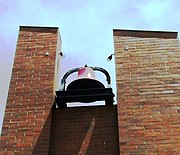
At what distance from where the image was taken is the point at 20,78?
622 cm

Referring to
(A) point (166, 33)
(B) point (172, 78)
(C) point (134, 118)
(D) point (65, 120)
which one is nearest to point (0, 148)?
(D) point (65, 120)

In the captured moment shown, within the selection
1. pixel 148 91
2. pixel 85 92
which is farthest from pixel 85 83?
pixel 148 91

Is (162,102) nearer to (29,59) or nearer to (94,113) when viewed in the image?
(94,113)

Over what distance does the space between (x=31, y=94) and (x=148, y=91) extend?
1936 millimetres

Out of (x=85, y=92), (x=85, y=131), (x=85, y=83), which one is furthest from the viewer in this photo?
(x=85, y=83)

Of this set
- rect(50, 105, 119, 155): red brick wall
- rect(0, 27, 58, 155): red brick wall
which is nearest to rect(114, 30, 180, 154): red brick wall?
rect(50, 105, 119, 155): red brick wall

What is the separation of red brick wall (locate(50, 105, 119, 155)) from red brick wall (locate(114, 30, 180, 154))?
0.18 metres

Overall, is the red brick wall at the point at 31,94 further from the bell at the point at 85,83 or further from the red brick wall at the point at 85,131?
the bell at the point at 85,83

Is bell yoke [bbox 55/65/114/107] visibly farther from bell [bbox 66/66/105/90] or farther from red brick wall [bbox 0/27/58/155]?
red brick wall [bbox 0/27/58/155]

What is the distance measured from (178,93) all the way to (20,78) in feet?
8.77

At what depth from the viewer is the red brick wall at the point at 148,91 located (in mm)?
5332

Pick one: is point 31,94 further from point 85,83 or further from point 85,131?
point 85,131

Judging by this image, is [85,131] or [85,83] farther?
[85,83]

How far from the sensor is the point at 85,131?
5570mm
